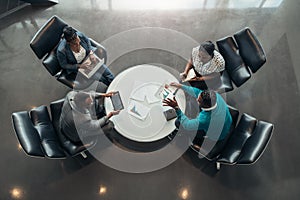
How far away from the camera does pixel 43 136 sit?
2.97 m

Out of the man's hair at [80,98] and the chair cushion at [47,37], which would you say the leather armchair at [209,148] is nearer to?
the man's hair at [80,98]

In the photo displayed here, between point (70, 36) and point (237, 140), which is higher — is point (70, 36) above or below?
above

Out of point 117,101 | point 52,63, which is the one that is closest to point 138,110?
point 117,101

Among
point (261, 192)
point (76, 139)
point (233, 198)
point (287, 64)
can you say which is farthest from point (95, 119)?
point (287, 64)

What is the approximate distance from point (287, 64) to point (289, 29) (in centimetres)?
63

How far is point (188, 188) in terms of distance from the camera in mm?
3346

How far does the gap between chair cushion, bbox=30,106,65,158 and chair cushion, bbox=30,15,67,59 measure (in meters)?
0.70

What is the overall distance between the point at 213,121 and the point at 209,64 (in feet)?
2.32

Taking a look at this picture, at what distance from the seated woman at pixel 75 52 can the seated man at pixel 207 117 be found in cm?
97

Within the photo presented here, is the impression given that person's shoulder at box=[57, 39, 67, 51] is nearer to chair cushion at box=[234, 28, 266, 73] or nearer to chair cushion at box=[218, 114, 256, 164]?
chair cushion at box=[234, 28, 266, 73]

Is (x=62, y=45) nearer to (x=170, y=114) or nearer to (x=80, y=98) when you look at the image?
(x=80, y=98)

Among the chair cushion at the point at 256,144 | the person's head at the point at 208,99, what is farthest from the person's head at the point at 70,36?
the chair cushion at the point at 256,144

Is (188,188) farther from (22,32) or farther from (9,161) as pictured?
(22,32)

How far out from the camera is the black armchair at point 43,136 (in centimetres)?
272
